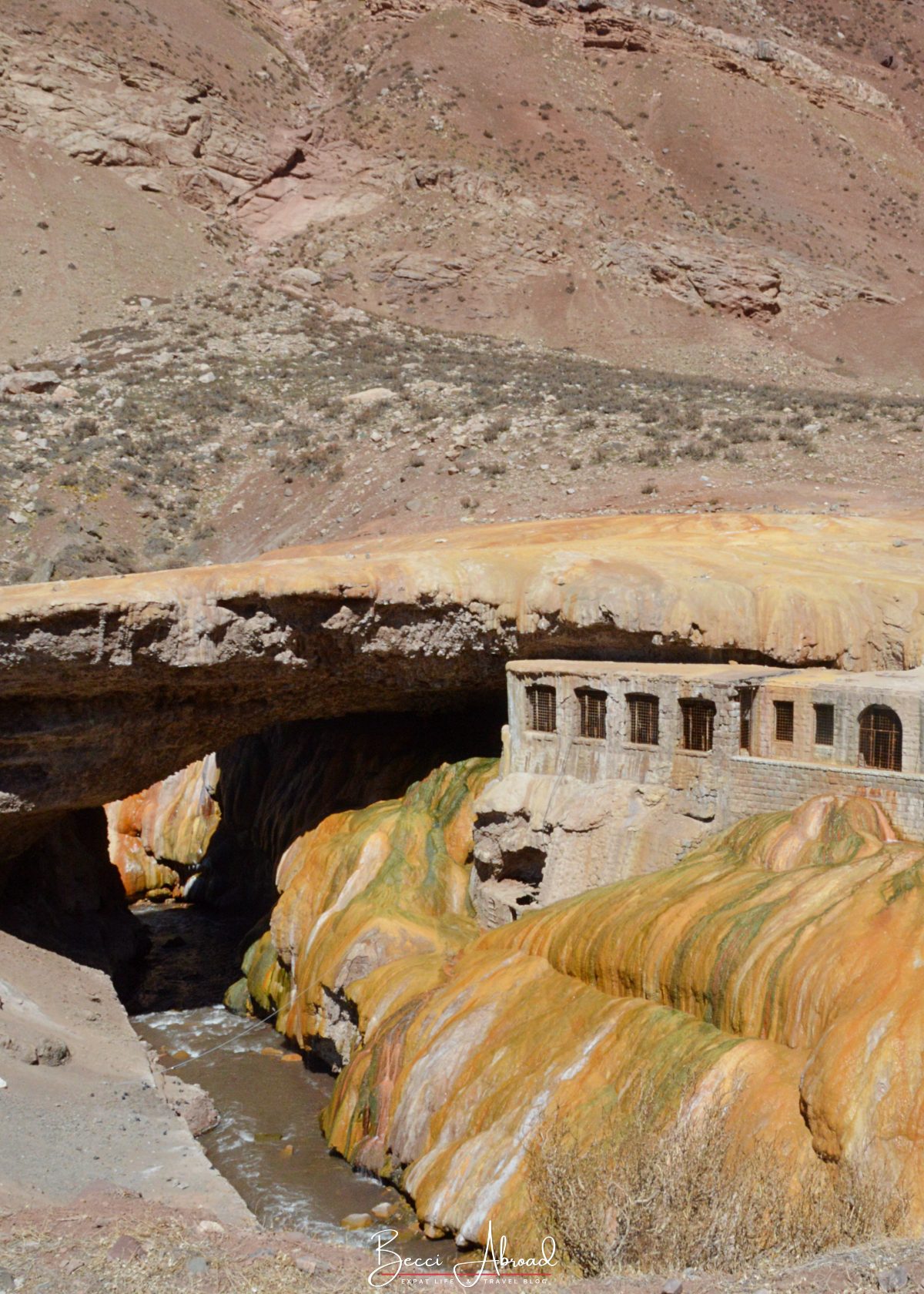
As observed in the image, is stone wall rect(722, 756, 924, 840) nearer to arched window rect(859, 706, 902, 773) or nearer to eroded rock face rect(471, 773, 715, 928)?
arched window rect(859, 706, 902, 773)

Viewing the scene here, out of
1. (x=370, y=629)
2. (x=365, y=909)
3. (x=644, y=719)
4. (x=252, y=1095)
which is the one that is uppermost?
(x=644, y=719)

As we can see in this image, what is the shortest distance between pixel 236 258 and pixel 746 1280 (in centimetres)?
6421

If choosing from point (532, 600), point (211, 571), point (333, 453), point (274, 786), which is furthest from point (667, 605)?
point (333, 453)

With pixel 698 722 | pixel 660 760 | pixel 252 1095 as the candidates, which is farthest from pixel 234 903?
pixel 698 722

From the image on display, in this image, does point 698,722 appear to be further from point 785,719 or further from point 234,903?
point 234,903

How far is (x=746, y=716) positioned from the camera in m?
21.1

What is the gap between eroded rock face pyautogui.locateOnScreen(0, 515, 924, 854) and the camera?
23562mm

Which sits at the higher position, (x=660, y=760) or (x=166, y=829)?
(x=660, y=760)

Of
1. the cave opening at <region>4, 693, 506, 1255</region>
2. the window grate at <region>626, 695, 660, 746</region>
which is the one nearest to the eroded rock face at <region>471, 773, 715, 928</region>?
the window grate at <region>626, 695, 660, 746</region>

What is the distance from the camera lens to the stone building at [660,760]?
19516mm

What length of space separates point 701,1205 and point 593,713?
10.6 metres

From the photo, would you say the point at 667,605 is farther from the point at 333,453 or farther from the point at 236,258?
the point at 236,258

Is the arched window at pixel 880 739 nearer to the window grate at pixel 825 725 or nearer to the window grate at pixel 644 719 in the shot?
the window grate at pixel 825 725

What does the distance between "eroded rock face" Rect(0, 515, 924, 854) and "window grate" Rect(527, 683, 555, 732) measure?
143 cm
